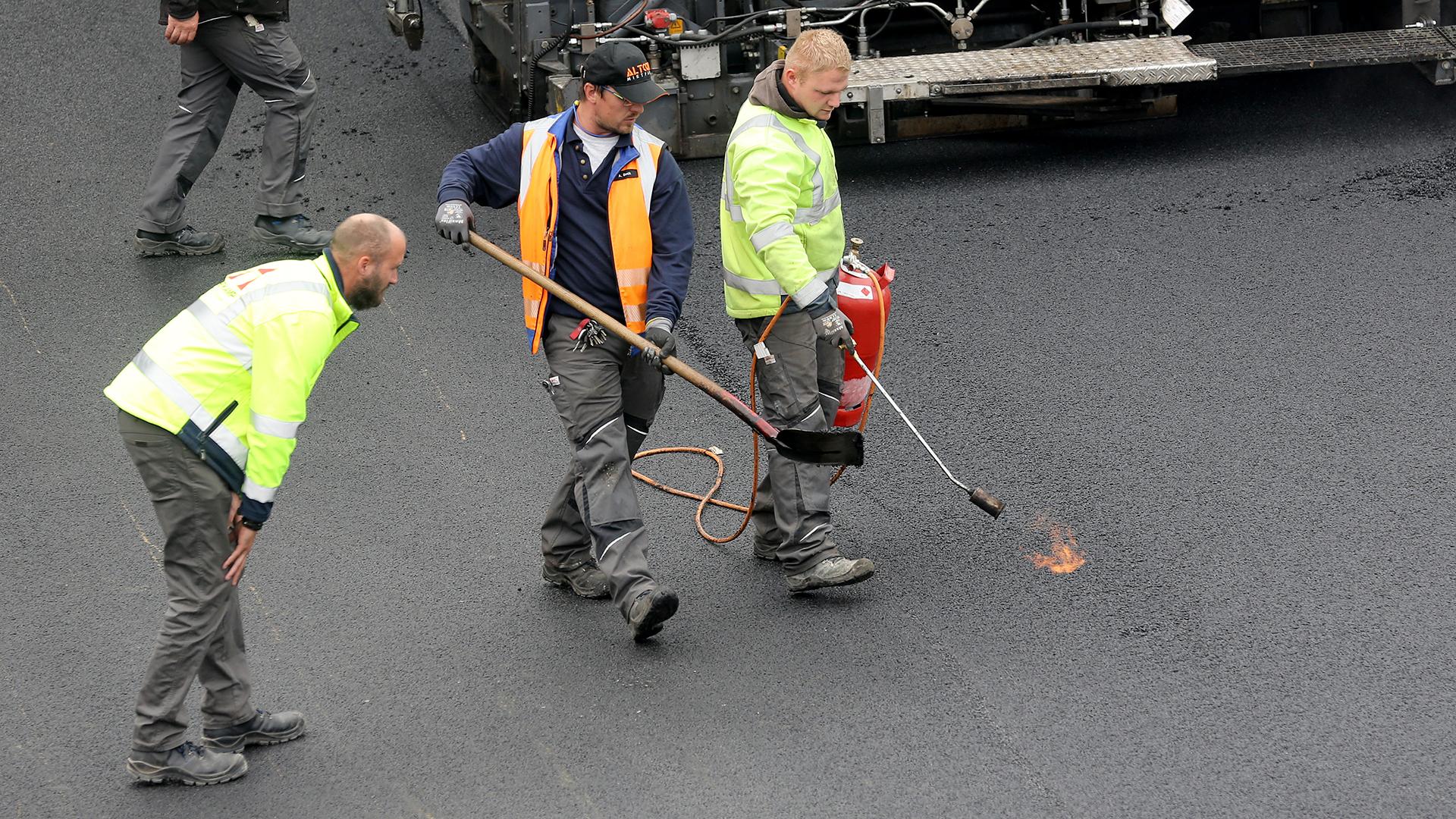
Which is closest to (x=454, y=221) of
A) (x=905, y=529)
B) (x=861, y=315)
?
(x=861, y=315)

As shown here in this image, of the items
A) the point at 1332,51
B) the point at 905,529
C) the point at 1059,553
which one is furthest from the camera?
the point at 1332,51

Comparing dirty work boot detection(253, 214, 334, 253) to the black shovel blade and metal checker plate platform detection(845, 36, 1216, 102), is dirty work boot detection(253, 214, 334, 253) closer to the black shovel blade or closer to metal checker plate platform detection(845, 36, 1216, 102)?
metal checker plate platform detection(845, 36, 1216, 102)

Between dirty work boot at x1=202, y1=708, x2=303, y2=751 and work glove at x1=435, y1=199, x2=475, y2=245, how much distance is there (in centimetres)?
149

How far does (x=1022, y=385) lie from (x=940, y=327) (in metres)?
0.65

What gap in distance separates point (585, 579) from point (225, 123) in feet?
12.7

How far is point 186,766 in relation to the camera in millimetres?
4035

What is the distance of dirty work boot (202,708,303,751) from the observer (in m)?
4.14

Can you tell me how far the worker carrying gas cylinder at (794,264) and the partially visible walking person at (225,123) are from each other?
10.9 feet

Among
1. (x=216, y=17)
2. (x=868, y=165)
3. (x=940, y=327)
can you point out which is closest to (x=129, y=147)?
(x=216, y=17)

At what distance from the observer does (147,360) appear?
388cm

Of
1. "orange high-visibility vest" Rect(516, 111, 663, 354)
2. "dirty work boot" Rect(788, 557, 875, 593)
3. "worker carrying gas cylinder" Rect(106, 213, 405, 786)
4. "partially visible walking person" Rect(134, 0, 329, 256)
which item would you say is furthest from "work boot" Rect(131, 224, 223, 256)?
"dirty work boot" Rect(788, 557, 875, 593)

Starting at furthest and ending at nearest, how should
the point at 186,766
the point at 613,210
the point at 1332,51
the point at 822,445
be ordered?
1. the point at 1332,51
2. the point at 822,445
3. the point at 613,210
4. the point at 186,766

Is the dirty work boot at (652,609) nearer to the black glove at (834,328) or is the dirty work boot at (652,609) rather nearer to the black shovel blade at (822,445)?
the black shovel blade at (822,445)

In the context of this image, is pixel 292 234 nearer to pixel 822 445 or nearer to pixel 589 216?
pixel 589 216
